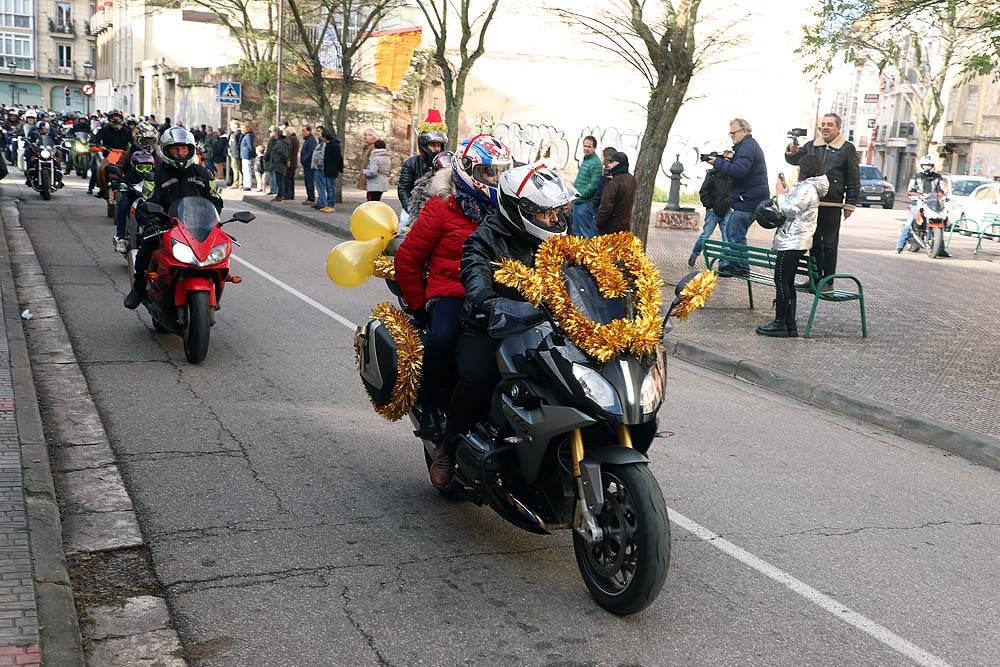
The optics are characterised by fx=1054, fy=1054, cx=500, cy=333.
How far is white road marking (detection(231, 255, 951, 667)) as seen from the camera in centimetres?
400

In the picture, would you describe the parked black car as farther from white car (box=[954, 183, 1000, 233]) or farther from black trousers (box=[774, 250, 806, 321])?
black trousers (box=[774, 250, 806, 321])

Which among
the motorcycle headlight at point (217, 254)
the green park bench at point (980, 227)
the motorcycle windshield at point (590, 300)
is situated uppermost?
the motorcycle windshield at point (590, 300)

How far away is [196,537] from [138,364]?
369 centimetres

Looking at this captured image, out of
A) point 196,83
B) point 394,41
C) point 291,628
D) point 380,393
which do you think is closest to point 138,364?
point 380,393

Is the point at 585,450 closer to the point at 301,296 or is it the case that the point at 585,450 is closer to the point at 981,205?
the point at 301,296

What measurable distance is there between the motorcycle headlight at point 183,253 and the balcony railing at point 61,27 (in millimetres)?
98282

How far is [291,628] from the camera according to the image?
3930 millimetres

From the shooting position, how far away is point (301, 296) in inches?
459

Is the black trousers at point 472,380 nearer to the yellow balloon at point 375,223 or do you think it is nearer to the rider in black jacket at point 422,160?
the yellow balloon at point 375,223

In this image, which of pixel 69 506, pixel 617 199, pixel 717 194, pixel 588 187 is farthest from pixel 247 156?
pixel 69 506

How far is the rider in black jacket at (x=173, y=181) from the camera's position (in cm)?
888

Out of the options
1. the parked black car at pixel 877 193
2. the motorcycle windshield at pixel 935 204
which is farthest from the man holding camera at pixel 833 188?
the parked black car at pixel 877 193

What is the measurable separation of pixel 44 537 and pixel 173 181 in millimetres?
5161

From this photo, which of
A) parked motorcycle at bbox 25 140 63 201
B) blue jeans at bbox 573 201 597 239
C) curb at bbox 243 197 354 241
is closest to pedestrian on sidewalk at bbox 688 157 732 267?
blue jeans at bbox 573 201 597 239
